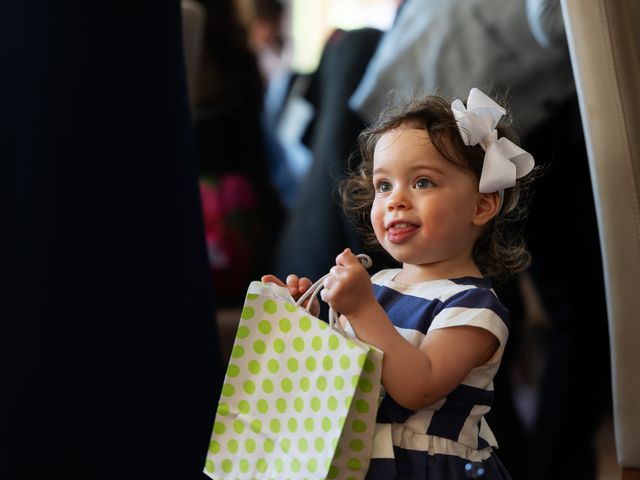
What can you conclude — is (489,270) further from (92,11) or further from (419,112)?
(92,11)

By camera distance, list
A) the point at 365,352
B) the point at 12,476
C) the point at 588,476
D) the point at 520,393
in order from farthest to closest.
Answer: the point at 520,393 → the point at 588,476 → the point at 12,476 → the point at 365,352

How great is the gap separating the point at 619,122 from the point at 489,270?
0.22 meters

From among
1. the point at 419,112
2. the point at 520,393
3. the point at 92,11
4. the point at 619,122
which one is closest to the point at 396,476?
the point at 419,112

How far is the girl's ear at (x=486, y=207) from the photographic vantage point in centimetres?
88

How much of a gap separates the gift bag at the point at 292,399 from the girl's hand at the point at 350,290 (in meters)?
0.02

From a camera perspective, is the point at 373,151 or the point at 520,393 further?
the point at 520,393

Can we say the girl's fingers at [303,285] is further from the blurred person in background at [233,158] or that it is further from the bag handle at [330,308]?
the blurred person in background at [233,158]

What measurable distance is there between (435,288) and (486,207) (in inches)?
3.7

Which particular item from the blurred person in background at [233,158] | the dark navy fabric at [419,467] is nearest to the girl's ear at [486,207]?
the dark navy fabric at [419,467]

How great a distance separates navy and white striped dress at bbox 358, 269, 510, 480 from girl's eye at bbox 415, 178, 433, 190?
9 cm

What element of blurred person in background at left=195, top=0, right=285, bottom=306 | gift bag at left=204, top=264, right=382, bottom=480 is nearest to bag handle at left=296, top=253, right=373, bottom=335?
gift bag at left=204, top=264, right=382, bottom=480

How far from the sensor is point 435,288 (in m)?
0.87

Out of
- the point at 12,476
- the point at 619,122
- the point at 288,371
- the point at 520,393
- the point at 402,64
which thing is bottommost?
the point at 520,393

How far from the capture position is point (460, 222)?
86 cm
